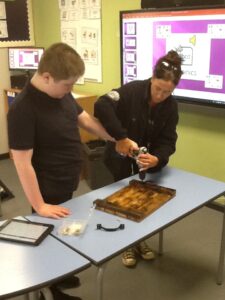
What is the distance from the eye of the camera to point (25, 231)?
55.7 inches

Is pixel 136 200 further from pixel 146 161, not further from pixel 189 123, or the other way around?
pixel 189 123

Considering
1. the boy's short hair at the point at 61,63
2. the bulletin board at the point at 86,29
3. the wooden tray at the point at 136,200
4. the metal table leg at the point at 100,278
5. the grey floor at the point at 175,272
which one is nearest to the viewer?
the metal table leg at the point at 100,278

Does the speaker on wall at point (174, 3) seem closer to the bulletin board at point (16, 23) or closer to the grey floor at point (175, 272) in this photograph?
the grey floor at point (175, 272)

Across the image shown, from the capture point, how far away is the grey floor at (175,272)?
2.07 metres

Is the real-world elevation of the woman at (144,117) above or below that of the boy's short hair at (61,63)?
below

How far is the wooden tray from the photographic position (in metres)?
1.57

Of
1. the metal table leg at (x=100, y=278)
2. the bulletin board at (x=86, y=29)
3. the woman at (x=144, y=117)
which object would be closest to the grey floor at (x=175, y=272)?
the woman at (x=144, y=117)

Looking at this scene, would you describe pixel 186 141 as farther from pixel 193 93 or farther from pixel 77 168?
pixel 77 168

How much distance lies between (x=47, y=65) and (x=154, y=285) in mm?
1404

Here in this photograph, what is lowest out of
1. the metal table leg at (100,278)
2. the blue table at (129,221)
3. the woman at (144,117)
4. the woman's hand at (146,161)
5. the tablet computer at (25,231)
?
the metal table leg at (100,278)

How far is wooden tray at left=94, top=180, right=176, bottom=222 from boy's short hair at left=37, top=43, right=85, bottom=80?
1.90 feet

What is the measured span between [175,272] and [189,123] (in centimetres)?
128

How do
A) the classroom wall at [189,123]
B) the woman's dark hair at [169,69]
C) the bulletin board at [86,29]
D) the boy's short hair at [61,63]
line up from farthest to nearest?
1. the bulletin board at [86,29]
2. the classroom wall at [189,123]
3. the woman's dark hair at [169,69]
4. the boy's short hair at [61,63]

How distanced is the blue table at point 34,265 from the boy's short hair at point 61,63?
0.63 meters
